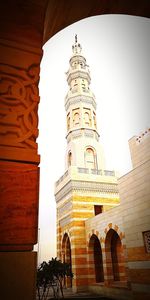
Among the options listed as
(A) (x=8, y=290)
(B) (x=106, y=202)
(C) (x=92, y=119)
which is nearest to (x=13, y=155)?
(A) (x=8, y=290)

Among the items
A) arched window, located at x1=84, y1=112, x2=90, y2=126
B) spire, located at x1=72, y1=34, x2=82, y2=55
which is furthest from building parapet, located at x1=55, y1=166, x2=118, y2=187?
spire, located at x1=72, y1=34, x2=82, y2=55

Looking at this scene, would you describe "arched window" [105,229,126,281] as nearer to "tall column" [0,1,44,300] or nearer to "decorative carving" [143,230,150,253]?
"decorative carving" [143,230,150,253]

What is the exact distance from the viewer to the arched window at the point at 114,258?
12969 millimetres

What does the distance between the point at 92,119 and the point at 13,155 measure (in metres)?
19.0

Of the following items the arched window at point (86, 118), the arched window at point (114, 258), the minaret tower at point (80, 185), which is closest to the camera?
the arched window at point (114, 258)

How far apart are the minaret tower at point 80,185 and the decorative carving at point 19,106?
1432cm

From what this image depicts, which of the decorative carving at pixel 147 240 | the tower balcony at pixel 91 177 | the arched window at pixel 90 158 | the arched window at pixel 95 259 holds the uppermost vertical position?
the arched window at pixel 90 158

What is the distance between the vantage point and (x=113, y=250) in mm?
14336

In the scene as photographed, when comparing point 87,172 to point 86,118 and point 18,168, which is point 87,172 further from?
point 18,168

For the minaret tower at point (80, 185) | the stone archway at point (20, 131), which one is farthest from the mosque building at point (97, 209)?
the stone archway at point (20, 131)

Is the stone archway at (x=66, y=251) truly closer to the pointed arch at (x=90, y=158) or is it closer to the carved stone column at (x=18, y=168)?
the pointed arch at (x=90, y=158)

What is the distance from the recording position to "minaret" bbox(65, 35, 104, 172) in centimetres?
1836

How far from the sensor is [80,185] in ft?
52.9

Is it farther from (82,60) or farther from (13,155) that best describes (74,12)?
(82,60)
